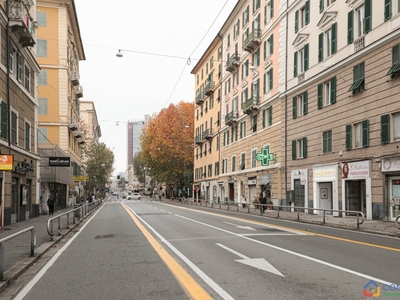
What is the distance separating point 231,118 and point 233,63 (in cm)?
576

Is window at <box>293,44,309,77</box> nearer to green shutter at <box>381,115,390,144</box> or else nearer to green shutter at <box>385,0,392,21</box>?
green shutter at <box>385,0,392,21</box>

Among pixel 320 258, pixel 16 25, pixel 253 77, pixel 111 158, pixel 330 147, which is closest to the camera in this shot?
pixel 320 258

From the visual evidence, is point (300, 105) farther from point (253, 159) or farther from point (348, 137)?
point (253, 159)

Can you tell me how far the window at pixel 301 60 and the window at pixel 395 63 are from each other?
8760mm

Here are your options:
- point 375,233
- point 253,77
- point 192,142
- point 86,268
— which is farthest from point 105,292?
point 192,142

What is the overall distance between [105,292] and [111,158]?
229ft

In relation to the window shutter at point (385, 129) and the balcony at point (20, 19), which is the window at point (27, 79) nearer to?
the balcony at point (20, 19)

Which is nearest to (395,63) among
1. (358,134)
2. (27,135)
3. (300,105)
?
(358,134)

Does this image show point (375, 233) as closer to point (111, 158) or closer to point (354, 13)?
point (354, 13)

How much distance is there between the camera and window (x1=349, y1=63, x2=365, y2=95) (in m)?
22.8

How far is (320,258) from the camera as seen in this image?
29.9 ft

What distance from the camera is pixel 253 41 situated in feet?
125

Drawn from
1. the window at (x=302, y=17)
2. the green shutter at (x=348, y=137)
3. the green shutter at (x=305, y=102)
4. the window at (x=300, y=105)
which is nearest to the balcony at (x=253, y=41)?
the window at (x=302, y=17)

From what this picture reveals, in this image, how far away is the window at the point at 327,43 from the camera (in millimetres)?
25578
